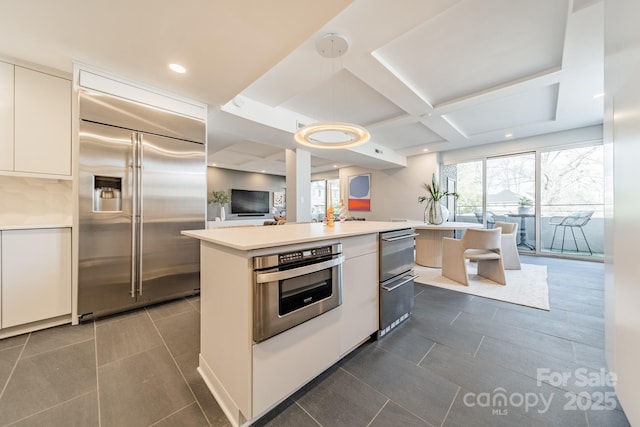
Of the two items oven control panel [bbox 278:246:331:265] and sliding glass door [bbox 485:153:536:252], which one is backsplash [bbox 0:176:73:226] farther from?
sliding glass door [bbox 485:153:536:252]

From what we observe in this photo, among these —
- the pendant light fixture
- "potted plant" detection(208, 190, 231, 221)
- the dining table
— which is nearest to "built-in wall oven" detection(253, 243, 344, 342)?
the pendant light fixture

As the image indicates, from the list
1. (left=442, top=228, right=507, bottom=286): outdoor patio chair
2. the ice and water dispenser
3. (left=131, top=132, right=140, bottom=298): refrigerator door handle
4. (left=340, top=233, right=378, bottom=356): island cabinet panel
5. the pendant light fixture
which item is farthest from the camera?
(left=442, top=228, right=507, bottom=286): outdoor patio chair

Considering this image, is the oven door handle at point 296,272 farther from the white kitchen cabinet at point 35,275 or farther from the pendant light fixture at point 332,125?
the white kitchen cabinet at point 35,275

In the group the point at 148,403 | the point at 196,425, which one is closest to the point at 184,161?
the point at 148,403

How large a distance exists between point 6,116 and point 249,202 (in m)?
7.15

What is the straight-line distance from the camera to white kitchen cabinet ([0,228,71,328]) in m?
1.94

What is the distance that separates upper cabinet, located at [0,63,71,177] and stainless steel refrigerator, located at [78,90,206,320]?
33 cm

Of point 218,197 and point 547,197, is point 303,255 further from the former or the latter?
point 218,197

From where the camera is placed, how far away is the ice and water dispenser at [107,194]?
7.52 feet

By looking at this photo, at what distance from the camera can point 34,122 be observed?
215 centimetres

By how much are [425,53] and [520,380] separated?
305 cm

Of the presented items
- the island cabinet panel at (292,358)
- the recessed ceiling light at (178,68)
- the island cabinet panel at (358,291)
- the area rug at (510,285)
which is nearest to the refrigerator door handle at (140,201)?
the recessed ceiling light at (178,68)

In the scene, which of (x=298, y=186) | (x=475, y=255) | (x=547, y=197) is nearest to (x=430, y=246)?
(x=475, y=255)

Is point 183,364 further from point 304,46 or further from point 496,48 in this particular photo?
point 496,48
